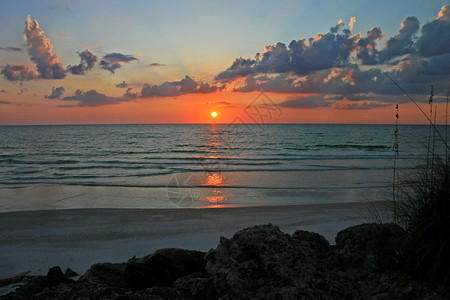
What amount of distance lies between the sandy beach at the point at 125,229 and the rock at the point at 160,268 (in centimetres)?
165

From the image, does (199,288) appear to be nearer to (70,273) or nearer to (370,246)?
(370,246)

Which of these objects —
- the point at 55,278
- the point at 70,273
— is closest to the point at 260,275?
the point at 55,278

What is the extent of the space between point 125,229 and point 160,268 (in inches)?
150

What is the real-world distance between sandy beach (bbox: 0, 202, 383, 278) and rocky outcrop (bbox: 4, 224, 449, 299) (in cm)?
161

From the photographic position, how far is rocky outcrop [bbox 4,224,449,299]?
251 centimetres

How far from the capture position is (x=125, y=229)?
7.25 metres

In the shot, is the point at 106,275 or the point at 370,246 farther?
the point at 106,275

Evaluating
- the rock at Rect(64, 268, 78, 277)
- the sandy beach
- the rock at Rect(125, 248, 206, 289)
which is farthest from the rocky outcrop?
the sandy beach

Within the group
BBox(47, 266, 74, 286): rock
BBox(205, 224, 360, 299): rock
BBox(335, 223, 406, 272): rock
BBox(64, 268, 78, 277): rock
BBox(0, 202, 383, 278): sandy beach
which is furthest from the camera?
BBox(0, 202, 383, 278): sandy beach

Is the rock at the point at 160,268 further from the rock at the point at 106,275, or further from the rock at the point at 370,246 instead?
the rock at the point at 370,246

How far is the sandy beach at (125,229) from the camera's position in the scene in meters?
5.54

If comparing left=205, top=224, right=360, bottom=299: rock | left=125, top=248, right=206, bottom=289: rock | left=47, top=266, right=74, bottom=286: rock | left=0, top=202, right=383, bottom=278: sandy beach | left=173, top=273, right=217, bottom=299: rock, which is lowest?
left=0, top=202, right=383, bottom=278: sandy beach

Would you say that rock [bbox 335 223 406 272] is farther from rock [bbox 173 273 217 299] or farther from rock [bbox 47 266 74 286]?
rock [bbox 47 266 74 286]

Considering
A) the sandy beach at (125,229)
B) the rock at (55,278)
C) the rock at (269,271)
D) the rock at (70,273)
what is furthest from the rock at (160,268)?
the sandy beach at (125,229)
